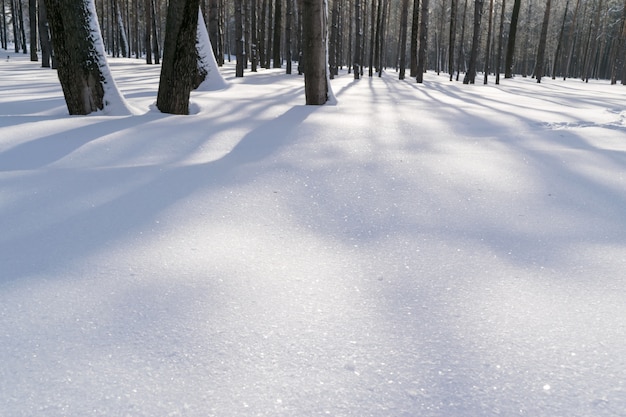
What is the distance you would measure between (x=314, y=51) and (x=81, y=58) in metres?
3.02

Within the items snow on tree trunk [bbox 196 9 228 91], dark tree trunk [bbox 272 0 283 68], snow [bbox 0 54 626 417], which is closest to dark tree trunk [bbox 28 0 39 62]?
dark tree trunk [bbox 272 0 283 68]

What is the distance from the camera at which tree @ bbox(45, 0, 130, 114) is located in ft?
15.2

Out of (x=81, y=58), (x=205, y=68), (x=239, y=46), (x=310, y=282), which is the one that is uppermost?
(x=239, y=46)

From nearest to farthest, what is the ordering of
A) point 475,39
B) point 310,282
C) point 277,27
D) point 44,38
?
point 310,282 → point 475,39 → point 44,38 → point 277,27

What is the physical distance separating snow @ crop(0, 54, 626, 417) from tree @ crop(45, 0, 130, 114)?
5.31ft

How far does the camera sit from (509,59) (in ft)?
64.6

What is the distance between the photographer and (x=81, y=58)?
4.77 metres

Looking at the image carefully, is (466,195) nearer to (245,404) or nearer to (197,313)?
(197,313)

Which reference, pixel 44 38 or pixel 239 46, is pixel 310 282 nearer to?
pixel 239 46

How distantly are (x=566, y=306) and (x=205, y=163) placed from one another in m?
2.34

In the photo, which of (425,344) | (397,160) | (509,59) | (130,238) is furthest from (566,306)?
(509,59)

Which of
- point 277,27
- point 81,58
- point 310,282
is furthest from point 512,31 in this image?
point 310,282

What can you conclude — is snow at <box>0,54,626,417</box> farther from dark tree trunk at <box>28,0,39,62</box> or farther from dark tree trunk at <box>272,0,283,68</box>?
dark tree trunk at <box>28,0,39,62</box>

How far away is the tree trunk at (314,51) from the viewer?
243 inches
